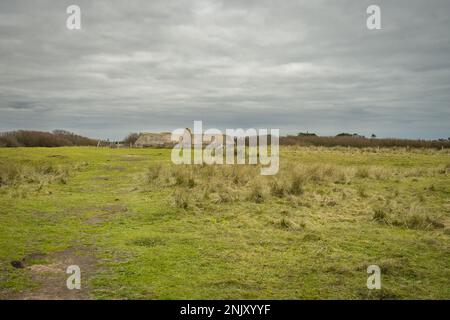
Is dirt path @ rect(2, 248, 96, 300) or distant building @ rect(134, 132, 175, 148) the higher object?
distant building @ rect(134, 132, 175, 148)

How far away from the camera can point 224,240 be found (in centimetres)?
864

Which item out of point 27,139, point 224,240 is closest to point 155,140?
point 27,139

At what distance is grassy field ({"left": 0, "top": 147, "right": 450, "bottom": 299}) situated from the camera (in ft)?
19.8

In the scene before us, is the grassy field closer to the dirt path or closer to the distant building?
the dirt path

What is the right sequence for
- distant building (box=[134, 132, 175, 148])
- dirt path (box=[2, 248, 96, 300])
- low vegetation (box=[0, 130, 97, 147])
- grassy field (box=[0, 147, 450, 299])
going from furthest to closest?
1. distant building (box=[134, 132, 175, 148])
2. low vegetation (box=[0, 130, 97, 147])
3. grassy field (box=[0, 147, 450, 299])
4. dirt path (box=[2, 248, 96, 300])

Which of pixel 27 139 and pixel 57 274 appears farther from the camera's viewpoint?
pixel 27 139

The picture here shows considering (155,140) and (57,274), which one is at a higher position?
(155,140)

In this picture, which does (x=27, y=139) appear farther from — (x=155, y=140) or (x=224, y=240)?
(x=224, y=240)

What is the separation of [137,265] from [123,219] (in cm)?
391

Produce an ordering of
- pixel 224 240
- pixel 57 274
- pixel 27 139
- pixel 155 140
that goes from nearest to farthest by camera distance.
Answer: pixel 57 274 < pixel 224 240 < pixel 27 139 < pixel 155 140

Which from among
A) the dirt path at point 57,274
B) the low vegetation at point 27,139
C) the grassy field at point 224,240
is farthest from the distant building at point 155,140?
the dirt path at point 57,274

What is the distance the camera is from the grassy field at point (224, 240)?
6.03m

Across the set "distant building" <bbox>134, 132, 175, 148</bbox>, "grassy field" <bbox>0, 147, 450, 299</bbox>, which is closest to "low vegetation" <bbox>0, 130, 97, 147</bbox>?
"distant building" <bbox>134, 132, 175, 148</bbox>

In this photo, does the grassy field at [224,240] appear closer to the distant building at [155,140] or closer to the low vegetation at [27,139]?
the low vegetation at [27,139]
